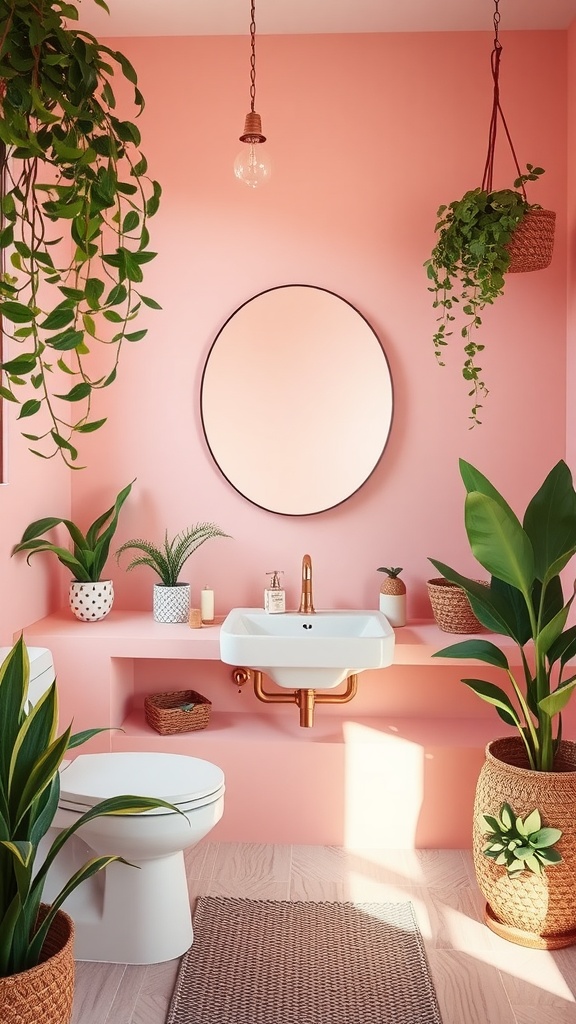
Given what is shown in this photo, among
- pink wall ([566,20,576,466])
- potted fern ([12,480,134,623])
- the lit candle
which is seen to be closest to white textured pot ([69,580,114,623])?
potted fern ([12,480,134,623])

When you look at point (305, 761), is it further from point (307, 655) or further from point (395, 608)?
point (395, 608)

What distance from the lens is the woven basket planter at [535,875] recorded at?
2.34m

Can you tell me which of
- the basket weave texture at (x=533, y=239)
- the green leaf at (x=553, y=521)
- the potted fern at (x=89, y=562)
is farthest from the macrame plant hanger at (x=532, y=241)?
the potted fern at (x=89, y=562)

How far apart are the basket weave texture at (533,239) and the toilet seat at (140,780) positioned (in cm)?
173

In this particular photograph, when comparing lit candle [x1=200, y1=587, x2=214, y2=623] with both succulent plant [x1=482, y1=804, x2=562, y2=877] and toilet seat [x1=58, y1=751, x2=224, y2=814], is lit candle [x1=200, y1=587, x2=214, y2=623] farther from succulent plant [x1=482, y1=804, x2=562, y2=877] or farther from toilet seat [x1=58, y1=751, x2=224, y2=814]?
succulent plant [x1=482, y1=804, x2=562, y2=877]

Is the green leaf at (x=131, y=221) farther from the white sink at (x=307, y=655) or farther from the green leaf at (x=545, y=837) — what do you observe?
the green leaf at (x=545, y=837)

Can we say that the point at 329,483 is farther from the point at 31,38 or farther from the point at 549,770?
the point at 31,38

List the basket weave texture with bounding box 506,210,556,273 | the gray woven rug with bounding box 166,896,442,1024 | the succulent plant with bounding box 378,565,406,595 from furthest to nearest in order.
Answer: the succulent plant with bounding box 378,565,406,595
the basket weave texture with bounding box 506,210,556,273
the gray woven rug with bounding box 166,896,442,1024

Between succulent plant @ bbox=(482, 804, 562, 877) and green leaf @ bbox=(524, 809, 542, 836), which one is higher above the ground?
green leaf @ bbox=(524, 809, 542, 836)

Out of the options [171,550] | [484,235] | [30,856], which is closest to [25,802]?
[30,856]

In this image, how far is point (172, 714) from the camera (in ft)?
9.99

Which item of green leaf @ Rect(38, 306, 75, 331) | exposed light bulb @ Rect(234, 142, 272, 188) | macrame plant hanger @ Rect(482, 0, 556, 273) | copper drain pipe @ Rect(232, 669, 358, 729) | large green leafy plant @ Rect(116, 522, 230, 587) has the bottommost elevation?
copper drain pipe @ Rect(232, 669, 358, 729)

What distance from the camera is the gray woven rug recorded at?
6.91ft

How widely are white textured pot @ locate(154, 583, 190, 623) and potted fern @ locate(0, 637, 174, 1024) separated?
54.3 inches
